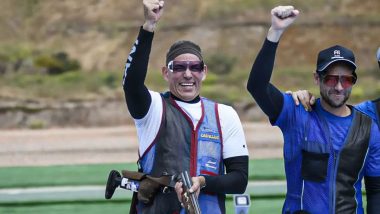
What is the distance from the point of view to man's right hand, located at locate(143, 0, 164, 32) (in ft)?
14.4

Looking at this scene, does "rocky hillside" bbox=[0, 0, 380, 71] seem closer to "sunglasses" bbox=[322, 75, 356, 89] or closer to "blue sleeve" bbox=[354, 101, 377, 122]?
"blue sleeve" bbox=[354, 101, 377, 122]

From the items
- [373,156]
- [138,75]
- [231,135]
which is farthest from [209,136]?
[373,156]

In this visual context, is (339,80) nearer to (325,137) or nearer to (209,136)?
(325,137)

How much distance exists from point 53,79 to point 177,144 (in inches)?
1510

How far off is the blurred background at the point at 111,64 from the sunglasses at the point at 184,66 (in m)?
11.4

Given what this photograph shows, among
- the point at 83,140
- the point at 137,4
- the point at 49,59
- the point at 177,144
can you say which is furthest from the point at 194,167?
the point at 137,4

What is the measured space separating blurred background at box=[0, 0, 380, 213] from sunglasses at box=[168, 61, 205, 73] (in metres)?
11.4

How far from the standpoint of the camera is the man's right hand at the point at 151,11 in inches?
173

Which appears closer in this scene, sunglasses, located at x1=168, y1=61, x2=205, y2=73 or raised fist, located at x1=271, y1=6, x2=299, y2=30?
raised fist, located at x1=271, y1=6, x2=299, y2=30

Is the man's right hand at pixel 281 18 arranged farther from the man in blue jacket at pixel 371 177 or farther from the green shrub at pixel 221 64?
the green shrub at pixel 221 64

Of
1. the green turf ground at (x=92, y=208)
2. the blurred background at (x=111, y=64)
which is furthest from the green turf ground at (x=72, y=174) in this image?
the green turf ground at (x=92, y=208)

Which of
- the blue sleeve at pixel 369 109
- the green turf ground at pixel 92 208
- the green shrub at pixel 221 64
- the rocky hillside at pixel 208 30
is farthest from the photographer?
the rocky hillside at pixel 208 30

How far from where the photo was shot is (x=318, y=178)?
4.64 meters

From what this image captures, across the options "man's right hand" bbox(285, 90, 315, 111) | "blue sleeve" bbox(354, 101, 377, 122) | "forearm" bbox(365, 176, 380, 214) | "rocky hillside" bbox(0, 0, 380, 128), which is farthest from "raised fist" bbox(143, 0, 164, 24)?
"rocky hillside" bbox(0, 0, 380, 128)
